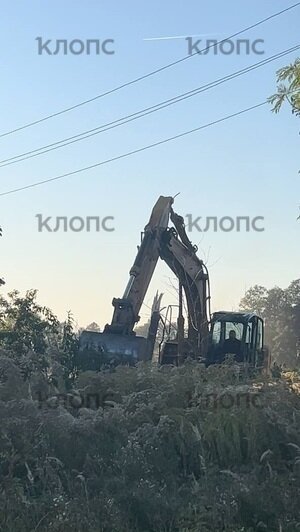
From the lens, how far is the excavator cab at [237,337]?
16.9m

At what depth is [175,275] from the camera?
18047 millimetres

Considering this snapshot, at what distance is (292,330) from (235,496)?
63.0 metres

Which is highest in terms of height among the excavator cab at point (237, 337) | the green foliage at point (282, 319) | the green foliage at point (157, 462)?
the green foliage at point (282, 319)

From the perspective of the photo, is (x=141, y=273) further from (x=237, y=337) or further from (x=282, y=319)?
(x=282, y=319)

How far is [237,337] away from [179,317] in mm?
1522

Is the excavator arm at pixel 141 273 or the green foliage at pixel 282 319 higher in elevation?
the green foliage at pixel 282 319

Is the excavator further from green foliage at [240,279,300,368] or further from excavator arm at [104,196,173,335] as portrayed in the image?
green foliage at [240,279,300,368]

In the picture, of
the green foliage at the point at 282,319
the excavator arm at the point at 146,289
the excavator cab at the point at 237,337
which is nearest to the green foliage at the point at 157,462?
the excavator arm at the point at 146,289

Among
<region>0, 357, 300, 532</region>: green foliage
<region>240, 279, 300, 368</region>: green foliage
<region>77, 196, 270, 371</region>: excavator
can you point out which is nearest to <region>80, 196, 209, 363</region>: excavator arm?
<region>77, 196, 270, 371</region>: excavator

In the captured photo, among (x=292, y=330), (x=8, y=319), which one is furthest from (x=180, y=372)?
(x=292, y=330)

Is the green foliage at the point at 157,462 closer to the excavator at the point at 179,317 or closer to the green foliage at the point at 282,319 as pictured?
the excavator at the point at 179,317

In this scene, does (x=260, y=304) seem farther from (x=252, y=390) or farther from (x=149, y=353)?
(x=252, y=390)

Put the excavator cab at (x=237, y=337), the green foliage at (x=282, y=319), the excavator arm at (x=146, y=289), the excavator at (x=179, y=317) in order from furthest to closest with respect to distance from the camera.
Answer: the green foliage at (x=282, y=319), the excavator cab at (x=237, y=337), the excavator at (x=179, y=317), the excavator arm at (x=146, y=289)

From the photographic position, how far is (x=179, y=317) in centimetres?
1727
